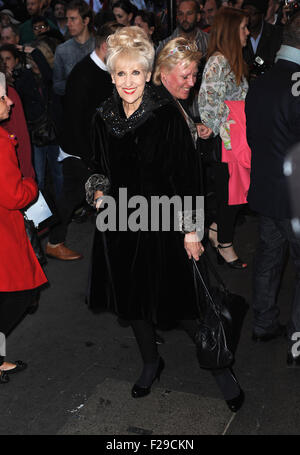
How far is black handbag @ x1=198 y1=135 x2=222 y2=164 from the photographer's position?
552 cm

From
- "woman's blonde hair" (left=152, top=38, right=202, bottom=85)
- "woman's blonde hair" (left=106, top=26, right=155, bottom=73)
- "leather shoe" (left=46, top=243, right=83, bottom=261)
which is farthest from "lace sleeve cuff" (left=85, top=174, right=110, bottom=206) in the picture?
"leather shoe" (left=46, top=243, right=83, bottom=261)

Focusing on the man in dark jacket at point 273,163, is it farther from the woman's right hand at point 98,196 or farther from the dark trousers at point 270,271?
the woman's right hand at point 98,196

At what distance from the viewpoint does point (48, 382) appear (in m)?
4.25

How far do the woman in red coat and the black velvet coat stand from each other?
1.87 ft

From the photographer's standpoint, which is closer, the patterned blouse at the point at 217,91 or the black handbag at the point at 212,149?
the patterned blouse at the point at 217,91

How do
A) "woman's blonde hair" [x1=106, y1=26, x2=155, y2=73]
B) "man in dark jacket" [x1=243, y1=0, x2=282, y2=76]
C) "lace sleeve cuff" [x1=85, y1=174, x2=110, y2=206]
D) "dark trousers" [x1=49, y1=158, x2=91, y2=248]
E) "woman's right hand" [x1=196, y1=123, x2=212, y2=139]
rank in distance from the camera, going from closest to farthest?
"woman's blonde hair" [x1=106, y1=26, x2=155, y2=73]
"lace sleeve cuff" [x1=85, y1=174, x2=110, y2=206]
"woman's right hand" [x1=196, y1=123, x2=212, y2=139]
"dark trousers" [x1=49, y1=158, x2=91, y2=248]
"man in dark jacket" [x1=243, y1=0, x2=282, y2=76]

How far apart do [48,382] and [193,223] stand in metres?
1.59

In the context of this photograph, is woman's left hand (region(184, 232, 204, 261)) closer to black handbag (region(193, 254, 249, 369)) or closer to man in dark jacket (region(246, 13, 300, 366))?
black handbag (region(193, 254, 249, 369))

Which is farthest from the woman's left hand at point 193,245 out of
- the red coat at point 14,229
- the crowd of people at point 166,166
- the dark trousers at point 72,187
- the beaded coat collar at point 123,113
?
the dark trousers at point 72,187

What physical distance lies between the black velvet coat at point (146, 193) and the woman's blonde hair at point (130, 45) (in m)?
0.22

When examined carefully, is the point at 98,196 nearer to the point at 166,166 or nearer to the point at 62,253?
the point at 166,166

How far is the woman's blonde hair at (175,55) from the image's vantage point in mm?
4242

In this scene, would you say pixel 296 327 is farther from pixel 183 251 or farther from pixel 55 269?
pixel 55 269
